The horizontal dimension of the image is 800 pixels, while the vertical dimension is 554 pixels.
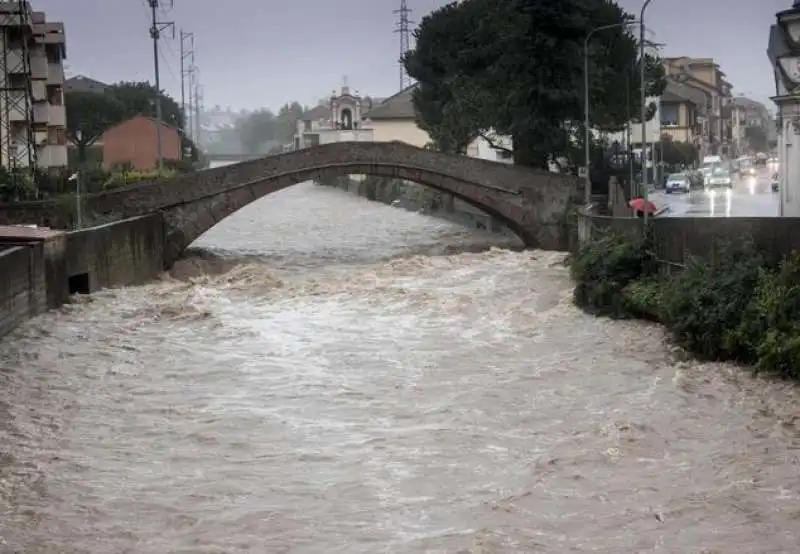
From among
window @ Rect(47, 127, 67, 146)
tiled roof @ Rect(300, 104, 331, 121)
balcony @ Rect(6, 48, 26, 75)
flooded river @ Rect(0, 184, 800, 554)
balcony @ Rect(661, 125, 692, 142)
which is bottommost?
flooded river @ Rect(0, 184, 800, 554)

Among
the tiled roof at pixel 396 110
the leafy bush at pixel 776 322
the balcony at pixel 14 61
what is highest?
the tiled roof at pixel 396 110

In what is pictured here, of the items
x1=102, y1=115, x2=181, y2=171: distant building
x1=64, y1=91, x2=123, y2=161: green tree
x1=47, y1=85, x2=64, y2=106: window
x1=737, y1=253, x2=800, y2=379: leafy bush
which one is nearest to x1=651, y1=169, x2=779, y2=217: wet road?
x1=737, y1=253, x2=800, y2=379: leafy bush

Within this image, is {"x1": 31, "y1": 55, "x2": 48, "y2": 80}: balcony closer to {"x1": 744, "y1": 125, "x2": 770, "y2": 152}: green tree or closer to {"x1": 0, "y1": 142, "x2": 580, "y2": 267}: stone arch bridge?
{"x1": 0, "y1": 142, "x2": 580, "y2": 267}: stone arch bridge

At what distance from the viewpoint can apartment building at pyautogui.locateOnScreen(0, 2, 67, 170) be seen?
46500 millimetres

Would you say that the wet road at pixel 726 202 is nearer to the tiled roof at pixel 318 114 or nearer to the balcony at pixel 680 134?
the balcony at pixel 680 134

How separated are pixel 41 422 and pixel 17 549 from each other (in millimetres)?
4928

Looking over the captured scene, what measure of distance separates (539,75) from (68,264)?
2229 centimetres

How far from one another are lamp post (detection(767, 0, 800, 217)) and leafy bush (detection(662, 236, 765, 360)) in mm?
7818

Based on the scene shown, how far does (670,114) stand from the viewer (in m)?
89.3

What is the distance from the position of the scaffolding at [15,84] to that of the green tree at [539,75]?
18.3m

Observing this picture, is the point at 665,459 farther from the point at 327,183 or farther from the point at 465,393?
the point at 327,183

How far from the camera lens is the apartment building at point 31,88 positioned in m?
46.5

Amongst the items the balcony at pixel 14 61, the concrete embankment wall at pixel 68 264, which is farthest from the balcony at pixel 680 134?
the concrete embankment wall at pixel 68 264

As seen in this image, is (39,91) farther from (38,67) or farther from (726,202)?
(726,202)
